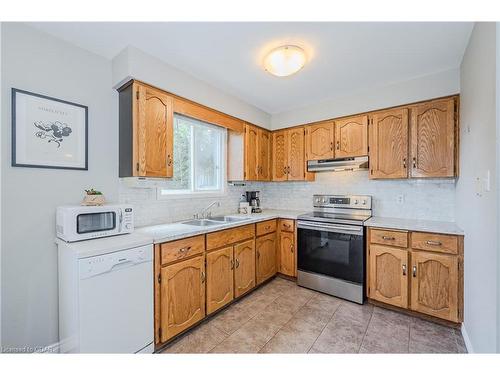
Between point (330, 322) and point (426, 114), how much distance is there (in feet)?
7.74

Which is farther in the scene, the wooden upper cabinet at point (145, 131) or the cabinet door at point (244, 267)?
the cabinet door at point (244, 267)

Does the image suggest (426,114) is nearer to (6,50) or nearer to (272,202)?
(272,202)

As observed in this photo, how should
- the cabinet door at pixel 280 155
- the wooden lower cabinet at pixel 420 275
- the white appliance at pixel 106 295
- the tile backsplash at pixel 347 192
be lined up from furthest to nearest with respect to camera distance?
1. the cabinet door at pixel 280 155
2. the tile backsplash at pixel 347 192
3. the wooden lower cabinet at pixel 420 275
4. the white appliance at pixel 106 295

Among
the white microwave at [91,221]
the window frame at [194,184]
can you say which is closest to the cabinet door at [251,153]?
the window frame at [194,184]

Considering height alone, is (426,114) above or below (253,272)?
above

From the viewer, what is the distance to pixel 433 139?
238 cm

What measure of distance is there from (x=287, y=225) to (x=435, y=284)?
5.39 ft

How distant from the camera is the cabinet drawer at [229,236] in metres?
2.25

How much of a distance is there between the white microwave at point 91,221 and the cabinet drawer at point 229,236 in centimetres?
73

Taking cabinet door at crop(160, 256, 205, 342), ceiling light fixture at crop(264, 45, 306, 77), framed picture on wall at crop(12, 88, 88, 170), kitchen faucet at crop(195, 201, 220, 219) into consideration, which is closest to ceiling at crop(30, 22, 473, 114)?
ceiling light fixture at crop(264, 45, 306, 77)

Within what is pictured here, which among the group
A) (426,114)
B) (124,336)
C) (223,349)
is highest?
(426,114)

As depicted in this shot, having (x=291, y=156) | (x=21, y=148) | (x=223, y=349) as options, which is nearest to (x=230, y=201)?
(x=291, y=156)

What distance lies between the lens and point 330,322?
2.20 metres

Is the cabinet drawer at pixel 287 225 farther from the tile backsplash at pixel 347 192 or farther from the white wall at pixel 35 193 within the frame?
the white wall at pixel 35 193
